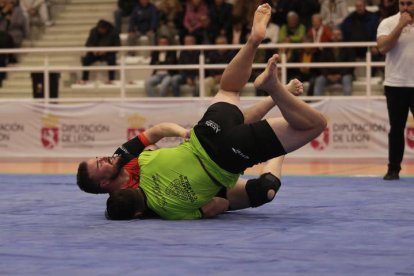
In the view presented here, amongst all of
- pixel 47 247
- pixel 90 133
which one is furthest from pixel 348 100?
pixel 47 247

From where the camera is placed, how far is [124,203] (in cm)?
655

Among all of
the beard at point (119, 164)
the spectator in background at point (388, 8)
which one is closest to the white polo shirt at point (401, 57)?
the beard at point (119, 164)

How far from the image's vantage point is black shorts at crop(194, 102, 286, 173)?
21.4 feet

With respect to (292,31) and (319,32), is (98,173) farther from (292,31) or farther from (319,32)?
(292,31)

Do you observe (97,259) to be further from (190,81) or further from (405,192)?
(190,81)

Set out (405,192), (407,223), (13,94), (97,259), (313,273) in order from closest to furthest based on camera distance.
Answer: (313,273), (97,259), (407,223), (405,192), (13,94)

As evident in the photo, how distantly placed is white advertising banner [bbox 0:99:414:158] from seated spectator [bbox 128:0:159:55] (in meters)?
2.85

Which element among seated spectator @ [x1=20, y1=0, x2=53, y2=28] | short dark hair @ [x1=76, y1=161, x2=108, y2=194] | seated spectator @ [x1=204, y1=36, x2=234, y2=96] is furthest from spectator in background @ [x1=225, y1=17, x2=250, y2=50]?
short dark hair @ [x1=76, y1=161, x2=108, y2=194]

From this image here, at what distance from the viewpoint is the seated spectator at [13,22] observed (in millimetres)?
18016

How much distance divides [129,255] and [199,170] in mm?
1486

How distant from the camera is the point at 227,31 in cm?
1562

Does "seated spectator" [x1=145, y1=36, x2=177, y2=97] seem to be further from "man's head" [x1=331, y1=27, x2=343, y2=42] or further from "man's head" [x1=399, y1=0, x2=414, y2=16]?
"man's head" [x1=399, y1=0, x2=414, y2=16]

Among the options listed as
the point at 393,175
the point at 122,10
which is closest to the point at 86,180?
the point at 393,175

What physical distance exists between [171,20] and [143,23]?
0.63 m
